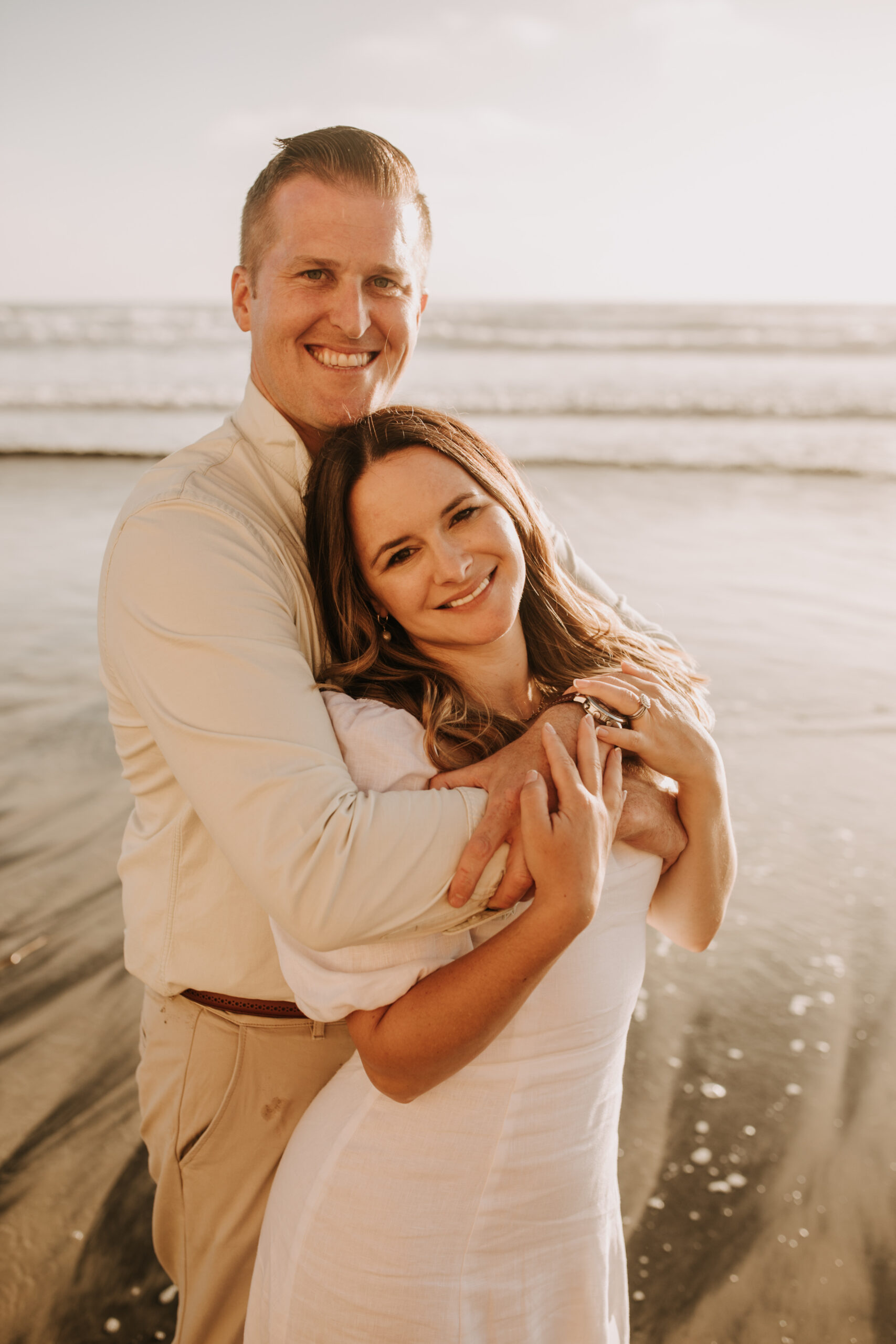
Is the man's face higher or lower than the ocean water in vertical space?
higher

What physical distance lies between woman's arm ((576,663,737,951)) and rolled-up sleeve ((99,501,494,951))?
40 centimetres

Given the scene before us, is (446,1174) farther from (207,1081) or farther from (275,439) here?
(275,439)

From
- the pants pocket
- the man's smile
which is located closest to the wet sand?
the pants pocket

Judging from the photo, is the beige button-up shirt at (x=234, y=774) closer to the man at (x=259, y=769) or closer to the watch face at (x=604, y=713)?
the man at (x=259, y=769)

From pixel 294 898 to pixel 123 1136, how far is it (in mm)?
2144

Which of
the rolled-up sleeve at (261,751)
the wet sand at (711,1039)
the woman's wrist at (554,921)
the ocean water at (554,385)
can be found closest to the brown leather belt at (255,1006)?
the rolled-up sleeve at (261,751)

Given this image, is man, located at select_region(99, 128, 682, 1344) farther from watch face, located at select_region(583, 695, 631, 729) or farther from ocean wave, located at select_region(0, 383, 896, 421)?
ocean wave, located at select_region(0, 383, 896, 421)

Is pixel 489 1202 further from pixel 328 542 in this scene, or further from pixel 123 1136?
pixel 123 1136

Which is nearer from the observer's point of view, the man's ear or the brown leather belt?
the brown leather belt

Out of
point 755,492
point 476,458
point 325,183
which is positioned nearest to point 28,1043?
point 476,458

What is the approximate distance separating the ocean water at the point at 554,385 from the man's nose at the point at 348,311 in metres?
9.35

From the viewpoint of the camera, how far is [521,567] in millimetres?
2197

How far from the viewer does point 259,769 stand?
61.6 inches

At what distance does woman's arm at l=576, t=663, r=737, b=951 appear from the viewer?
1.93m
